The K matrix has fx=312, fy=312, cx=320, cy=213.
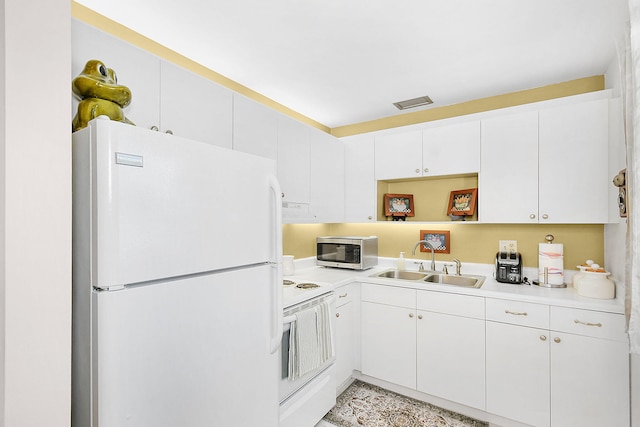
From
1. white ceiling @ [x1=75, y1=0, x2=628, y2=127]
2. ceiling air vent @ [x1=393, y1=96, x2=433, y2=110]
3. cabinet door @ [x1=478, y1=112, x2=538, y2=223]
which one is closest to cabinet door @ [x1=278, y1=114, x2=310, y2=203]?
white ceiling @ [x1=75, y1=0, x2=628, y2=127]

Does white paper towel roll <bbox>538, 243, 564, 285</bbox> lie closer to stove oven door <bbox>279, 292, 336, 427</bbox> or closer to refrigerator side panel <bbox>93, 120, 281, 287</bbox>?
stove oven door <bbox>279, 292, 336, 427</bbox>

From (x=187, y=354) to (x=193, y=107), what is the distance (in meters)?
1.30

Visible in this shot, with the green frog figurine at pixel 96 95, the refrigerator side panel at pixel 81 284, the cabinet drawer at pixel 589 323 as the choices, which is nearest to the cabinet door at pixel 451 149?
the cabinet drawer at pixel 589 323

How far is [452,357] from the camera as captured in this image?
228cm

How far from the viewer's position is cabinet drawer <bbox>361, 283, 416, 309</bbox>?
8.09ft

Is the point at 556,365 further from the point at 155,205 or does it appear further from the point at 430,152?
the point at 155,205

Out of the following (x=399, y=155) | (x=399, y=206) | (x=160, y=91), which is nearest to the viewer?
(x=160, y=91)

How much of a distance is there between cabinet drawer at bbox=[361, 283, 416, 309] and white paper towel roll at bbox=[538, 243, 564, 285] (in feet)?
3.18

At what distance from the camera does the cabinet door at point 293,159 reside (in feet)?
7.87

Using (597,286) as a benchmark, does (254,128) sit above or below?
above

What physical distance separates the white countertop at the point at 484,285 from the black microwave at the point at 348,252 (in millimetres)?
67

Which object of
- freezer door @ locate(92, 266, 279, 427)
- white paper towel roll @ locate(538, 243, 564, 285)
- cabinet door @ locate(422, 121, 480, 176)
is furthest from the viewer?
cabinet door @ locate(422, 121, 480, 176)

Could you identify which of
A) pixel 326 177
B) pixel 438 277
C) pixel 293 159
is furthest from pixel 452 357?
pixel 293 159

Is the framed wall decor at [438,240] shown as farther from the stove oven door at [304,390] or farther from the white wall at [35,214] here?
the white wall at [35,214]
